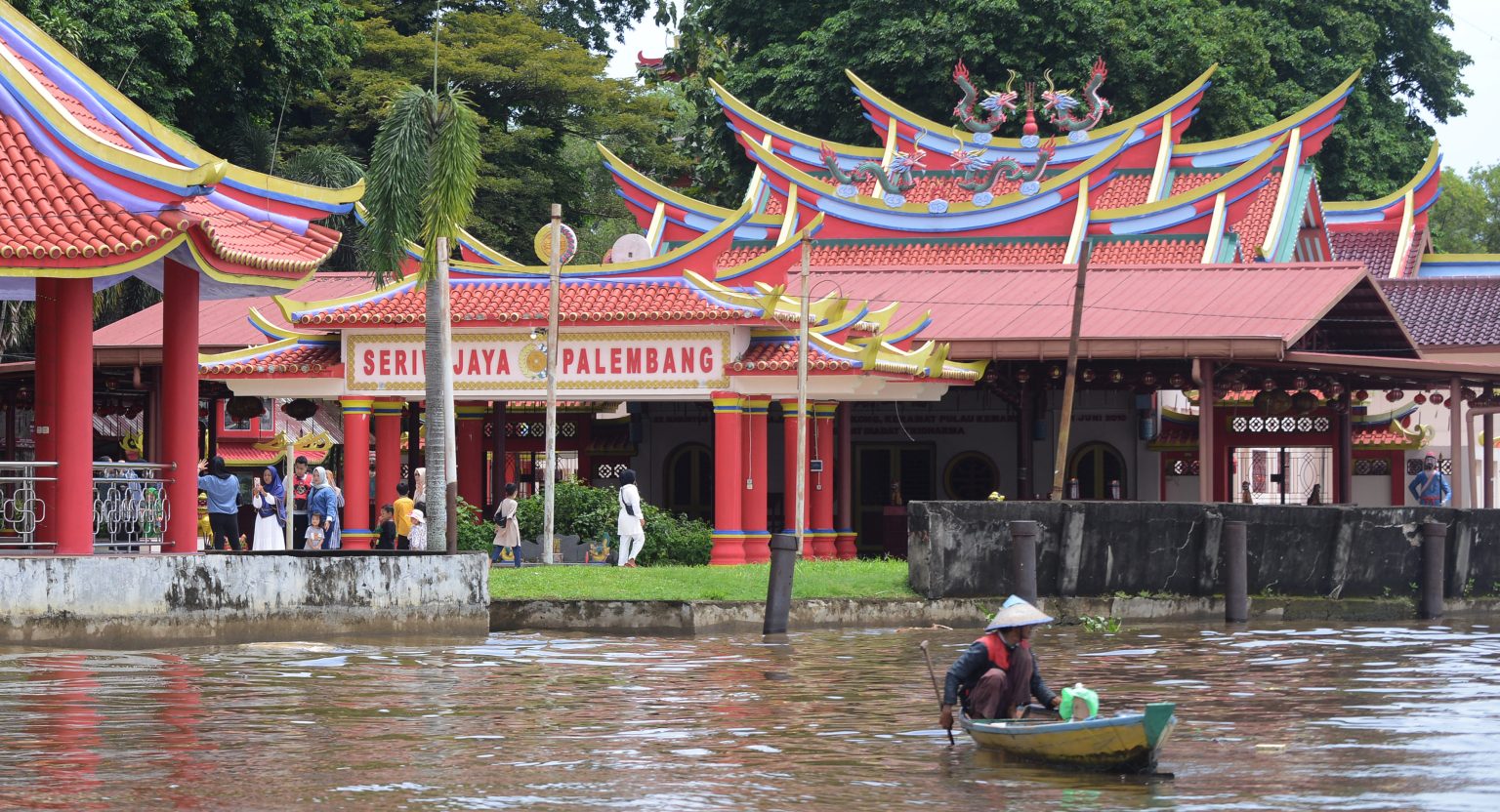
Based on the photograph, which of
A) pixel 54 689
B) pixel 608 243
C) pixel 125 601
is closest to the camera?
pixel 54 689

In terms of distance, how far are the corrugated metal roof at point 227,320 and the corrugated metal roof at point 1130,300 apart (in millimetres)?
8821

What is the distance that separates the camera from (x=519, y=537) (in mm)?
30797

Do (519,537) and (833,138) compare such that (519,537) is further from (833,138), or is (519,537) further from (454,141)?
(833,138)

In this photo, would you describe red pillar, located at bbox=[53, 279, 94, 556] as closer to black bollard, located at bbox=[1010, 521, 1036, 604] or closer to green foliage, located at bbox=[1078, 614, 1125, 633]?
black bollard, located at bbox=[1010, 521, 1036, 604]

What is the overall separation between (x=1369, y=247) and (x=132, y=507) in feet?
127

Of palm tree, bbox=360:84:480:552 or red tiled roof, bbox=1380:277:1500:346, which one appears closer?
palm tree, bbox=360:84:480:552

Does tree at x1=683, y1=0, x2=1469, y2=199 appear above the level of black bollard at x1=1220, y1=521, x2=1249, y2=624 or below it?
above

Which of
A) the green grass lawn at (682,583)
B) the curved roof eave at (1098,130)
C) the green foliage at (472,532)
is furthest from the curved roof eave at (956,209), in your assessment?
the green grass lawn at (682,583)

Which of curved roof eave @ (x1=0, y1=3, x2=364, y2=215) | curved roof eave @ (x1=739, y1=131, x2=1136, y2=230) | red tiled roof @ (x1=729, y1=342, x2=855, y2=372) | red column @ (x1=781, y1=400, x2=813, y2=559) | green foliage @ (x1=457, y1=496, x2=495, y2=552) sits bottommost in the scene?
green foliage @ (x1=457, y1=496, x2=495, y2=552)

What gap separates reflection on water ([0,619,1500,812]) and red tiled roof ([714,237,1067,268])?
18887 millimetres

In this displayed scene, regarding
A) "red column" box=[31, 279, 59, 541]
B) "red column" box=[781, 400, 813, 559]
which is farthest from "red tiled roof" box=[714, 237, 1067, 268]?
"red column" box=[31, 279, 59, 541]

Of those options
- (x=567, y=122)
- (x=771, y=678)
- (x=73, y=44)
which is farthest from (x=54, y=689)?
(x=567, y=122)

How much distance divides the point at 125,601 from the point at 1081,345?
15731mm

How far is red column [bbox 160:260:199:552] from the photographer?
24.3 metres
